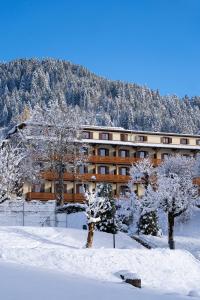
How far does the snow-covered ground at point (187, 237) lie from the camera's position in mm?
38156

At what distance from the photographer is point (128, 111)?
17212cm

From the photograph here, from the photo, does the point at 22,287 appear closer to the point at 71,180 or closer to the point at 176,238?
the point at 176,238

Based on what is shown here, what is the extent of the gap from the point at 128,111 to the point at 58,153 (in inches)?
4867

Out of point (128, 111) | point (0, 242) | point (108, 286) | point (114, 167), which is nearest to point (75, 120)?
point (114, 167)

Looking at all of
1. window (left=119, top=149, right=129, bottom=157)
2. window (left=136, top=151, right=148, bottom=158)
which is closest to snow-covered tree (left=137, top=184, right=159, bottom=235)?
window (left=119, top=149, right=129, bottom=157)

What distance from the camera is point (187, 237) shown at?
43469 millimetres

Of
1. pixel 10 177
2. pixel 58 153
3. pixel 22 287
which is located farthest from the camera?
pixel 58 153

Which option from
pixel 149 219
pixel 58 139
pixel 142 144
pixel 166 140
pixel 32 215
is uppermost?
pixel 166 140

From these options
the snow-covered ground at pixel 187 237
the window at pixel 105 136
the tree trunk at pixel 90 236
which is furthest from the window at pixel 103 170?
the tree trunk at pixel 90 236

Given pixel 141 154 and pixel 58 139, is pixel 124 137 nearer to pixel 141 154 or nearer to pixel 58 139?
pixel 141 154

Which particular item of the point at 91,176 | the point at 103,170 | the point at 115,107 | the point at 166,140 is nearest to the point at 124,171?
the point at 103,170

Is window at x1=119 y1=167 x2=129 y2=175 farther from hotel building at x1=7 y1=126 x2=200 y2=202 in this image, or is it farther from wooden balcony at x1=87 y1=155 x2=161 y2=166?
wooden balcony at x1=87 y1=155 x2=161 y2=166

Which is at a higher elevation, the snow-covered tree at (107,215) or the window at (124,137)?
the window at (124,137)

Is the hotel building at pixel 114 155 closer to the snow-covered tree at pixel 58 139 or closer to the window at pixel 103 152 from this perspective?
the window at pixel 103 152
